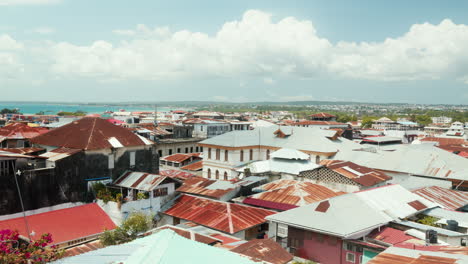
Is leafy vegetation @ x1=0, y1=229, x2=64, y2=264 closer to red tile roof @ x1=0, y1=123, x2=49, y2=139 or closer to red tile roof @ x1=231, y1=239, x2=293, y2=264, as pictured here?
red tile roof @ x1=231, y1=239, x2=293, y2=264

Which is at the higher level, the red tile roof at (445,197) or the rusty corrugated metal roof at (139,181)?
the rusty corrugated metal roof at (139,181)

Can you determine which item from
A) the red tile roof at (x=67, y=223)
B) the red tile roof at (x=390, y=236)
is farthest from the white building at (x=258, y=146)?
the red tile roof at (x=390, y=236)

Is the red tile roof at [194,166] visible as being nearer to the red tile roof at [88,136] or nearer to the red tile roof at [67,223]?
the red tile roof at [88,136]

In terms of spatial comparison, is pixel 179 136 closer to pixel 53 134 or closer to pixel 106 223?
pixel 53 134

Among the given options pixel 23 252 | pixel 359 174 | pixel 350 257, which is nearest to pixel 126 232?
pixel 23 252

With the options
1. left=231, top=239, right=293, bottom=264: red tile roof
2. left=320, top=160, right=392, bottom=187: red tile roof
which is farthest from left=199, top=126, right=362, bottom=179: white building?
left=231, top=239, right=293, bottom=264: red tile roof

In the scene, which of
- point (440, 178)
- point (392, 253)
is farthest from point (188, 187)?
point (440, 178)
